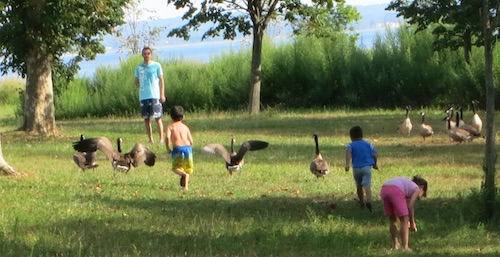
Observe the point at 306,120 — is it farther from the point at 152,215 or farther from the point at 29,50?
the point at 152,215

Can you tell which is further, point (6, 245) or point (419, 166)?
point (419, 166)

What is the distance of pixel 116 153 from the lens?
16891mm

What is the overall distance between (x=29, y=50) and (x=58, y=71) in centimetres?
396

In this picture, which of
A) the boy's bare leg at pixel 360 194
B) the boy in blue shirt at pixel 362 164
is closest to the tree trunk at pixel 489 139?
the boy in blue shirt at pixel 362 164

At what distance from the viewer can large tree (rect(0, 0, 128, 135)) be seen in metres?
24.0

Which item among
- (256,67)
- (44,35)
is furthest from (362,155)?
(256,67)

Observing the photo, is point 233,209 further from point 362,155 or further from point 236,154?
point 236,154

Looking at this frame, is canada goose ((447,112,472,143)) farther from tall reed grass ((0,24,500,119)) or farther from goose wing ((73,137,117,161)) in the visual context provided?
tall reed grass ((0,24,500,119))

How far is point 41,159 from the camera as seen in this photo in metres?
20.7

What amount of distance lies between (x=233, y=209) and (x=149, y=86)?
33.2 feet

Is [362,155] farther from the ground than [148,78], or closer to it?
closer to it

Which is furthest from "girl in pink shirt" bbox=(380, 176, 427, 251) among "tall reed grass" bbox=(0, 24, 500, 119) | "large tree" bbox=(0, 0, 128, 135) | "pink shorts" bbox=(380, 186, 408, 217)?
"tall reed grass" bbox=(0, 24, 500, 119)

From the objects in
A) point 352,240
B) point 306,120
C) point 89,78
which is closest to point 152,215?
point 352,240

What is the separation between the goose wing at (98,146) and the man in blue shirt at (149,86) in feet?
20.8
